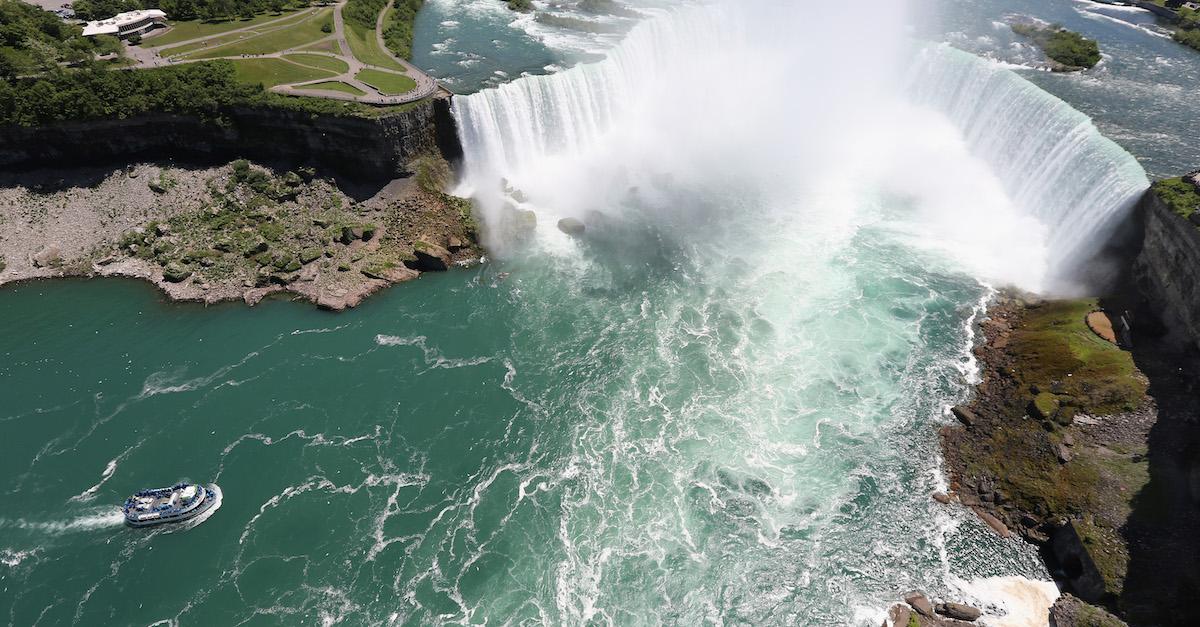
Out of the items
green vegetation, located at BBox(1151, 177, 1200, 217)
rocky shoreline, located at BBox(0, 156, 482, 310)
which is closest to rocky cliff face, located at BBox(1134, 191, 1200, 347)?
green vegetation, located at BBox(1151, 177, 1200, 217)

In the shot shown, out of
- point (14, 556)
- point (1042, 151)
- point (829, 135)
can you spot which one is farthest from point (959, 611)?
point (829, 135)

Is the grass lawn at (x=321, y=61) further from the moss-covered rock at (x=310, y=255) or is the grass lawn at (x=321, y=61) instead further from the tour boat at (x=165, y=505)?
the tour boat at (x=165, y=505)

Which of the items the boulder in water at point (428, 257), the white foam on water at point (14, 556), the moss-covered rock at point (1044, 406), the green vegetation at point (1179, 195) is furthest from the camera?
the boulder in water at point (428, 257)

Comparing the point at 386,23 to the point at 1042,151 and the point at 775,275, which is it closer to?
the point at 775,275

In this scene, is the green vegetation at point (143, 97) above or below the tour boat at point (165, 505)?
above

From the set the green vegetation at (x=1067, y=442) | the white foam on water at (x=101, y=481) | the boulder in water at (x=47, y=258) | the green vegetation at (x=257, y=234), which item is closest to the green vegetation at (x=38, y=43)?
the boulder in water at (x=47, y=258)
